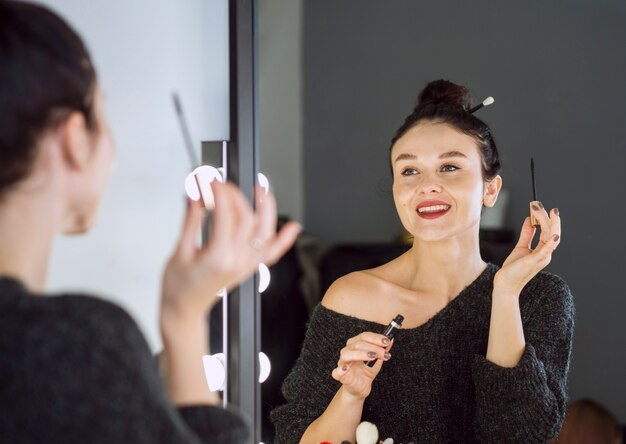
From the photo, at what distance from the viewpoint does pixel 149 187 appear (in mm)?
722

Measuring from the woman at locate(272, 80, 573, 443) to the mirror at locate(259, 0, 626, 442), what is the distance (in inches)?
1.2

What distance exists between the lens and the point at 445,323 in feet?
2.75

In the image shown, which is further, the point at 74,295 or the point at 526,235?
the point at 526,235

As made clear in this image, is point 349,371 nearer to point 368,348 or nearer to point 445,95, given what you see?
point 368,348

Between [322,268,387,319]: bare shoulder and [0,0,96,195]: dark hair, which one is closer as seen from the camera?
[0,0,96,195]: dark hair

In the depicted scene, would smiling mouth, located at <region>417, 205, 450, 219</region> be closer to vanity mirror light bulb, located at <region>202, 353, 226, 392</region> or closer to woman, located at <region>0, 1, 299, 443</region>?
vanity mirror light bulb, located at <region>202, 353, 226, 392</region>

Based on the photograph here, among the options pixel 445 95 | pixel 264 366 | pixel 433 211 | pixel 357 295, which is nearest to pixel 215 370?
pixel 264 366

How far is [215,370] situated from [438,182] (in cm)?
30

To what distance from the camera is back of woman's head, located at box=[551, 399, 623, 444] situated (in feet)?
2.98

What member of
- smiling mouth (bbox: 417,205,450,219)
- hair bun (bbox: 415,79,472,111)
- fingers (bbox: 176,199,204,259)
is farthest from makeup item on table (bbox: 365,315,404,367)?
fingers (bbox: 176,199,204,259)

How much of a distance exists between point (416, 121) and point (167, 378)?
1.58 ft

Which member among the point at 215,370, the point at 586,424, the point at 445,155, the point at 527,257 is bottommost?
the point at 586,424

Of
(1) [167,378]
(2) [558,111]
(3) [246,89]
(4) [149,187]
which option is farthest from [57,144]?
(2) [558,111]

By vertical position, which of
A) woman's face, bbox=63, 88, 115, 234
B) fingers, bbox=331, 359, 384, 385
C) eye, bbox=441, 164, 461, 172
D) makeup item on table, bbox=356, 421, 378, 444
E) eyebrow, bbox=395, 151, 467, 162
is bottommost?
makeup item on table, bbox=356, 421, 378, 444
